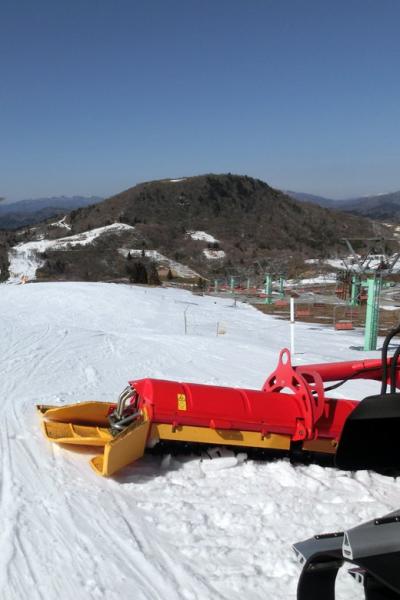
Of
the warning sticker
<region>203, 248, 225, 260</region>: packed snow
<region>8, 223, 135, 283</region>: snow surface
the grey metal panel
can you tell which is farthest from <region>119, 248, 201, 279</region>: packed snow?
the grey metal panel

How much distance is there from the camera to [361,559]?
2008 millimetres

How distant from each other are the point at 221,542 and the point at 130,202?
515ft

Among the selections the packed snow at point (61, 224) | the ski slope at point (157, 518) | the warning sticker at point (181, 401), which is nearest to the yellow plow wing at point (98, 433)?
the ski slope at point (157, 518)

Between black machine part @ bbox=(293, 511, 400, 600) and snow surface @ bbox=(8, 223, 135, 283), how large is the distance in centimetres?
8891

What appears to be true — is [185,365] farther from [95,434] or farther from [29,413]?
[95,434]

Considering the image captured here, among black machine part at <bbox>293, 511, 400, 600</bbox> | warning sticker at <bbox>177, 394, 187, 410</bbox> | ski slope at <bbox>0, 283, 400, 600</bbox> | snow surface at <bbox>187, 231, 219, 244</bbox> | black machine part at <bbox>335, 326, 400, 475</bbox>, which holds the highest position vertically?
black machine part at <bbox>335, 326, 400, 475</bbox>

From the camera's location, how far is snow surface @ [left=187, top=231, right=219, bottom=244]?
5561 inches

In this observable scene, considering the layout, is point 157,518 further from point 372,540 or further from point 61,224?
point 61,224

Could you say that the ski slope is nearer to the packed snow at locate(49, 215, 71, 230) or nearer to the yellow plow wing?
the yellow plow wing

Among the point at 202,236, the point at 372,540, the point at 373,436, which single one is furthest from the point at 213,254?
the point at 372,540

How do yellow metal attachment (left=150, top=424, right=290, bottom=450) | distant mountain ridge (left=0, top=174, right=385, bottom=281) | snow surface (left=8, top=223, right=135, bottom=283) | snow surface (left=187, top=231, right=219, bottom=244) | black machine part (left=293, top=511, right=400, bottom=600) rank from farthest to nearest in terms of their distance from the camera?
snow surface (left=187, top=231, right=219, bottom=244), distant mountain ridge (left=0, top=174, right=385, bottom=281), snow surface (left=8, top=223, right=135, bottom=283), yellow metal attachment (left=150, top=424, right=290, bottom=450), black machine part (left=293, top=511, right=400, bottom=600)

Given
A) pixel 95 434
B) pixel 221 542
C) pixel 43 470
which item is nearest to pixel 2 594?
pixel 221 542

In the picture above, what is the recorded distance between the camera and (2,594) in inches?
118

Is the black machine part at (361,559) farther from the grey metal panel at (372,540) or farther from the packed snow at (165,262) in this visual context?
the packed snow at (165,262)
